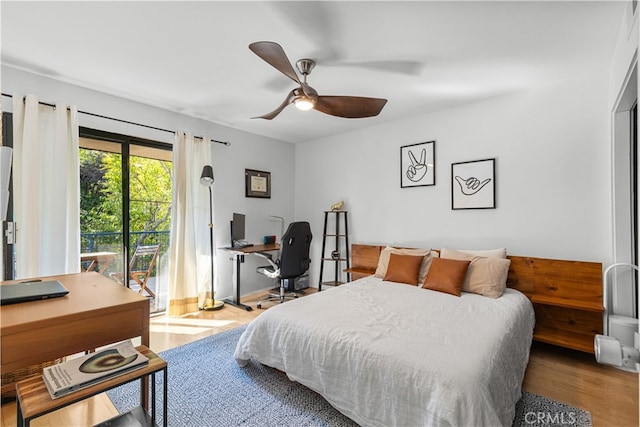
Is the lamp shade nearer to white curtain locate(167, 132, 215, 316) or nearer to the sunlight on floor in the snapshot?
white curtain locate(167, 132, 215, 316)

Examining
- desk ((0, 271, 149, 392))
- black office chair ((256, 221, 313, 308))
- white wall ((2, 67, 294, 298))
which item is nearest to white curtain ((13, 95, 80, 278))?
white wall ((2, 67, 294, 298))

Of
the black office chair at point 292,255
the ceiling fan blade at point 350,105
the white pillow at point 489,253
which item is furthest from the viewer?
the black office chair at point 292,255

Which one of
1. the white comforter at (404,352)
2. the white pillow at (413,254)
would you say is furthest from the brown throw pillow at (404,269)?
the white comforter at (404,352)

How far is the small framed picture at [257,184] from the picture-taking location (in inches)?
172

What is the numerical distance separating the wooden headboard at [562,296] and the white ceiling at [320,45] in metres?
1.73

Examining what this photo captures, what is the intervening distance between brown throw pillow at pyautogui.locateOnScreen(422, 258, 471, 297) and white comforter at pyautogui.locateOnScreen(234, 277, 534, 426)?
14 centimetres

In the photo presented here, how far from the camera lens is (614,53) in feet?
7.43

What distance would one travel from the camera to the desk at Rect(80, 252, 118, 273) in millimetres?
3031

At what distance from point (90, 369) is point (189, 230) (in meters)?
2.51

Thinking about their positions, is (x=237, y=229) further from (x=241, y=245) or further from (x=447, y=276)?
(x=447, y=276)

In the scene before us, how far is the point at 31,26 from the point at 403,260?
3525 millimetres

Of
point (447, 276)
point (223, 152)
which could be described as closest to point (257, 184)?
point (223, 152)

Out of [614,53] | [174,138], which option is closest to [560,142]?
[614,53]

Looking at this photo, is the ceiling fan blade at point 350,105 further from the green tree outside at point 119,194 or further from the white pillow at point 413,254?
the green tree outside at point 119,194
